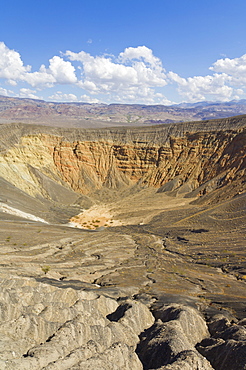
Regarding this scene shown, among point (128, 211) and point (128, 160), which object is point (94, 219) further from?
point (128, 160)

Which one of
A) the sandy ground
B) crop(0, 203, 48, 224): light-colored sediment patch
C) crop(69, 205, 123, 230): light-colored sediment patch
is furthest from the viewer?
the sandy ground

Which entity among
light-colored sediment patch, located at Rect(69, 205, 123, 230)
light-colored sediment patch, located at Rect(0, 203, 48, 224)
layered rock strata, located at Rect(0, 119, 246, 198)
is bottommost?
light-colored sediment patch, located at Rect(69, 205, 123, 230)

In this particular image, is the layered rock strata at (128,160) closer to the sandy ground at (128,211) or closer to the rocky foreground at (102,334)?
the sandy ground at (128,211)

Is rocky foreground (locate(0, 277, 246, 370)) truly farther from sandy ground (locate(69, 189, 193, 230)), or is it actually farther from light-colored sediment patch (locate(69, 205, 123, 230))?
sandy ground (locate(69, 189, 193, 230))

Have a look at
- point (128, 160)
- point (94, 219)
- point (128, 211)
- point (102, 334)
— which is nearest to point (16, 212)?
point (94, 219)

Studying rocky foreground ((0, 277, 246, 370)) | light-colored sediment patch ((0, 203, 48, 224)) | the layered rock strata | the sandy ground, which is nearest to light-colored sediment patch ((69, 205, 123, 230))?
the sandy ground

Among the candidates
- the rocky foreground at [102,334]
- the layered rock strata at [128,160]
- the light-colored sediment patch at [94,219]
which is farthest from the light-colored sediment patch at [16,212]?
the rocky foreground at [102,334]

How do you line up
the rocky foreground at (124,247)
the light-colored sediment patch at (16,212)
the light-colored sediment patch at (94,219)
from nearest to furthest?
the rocky foreground at (124,247)
the light-colored sediment patch at (16,212)
the light-colored sediment patch at (94,219)

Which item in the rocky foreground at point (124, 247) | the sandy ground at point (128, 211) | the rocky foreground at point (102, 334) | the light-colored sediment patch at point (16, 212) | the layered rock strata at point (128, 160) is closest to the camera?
the rocky foreground at point (102, 334)

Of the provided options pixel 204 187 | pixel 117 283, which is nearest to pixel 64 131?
pixel 204 187
